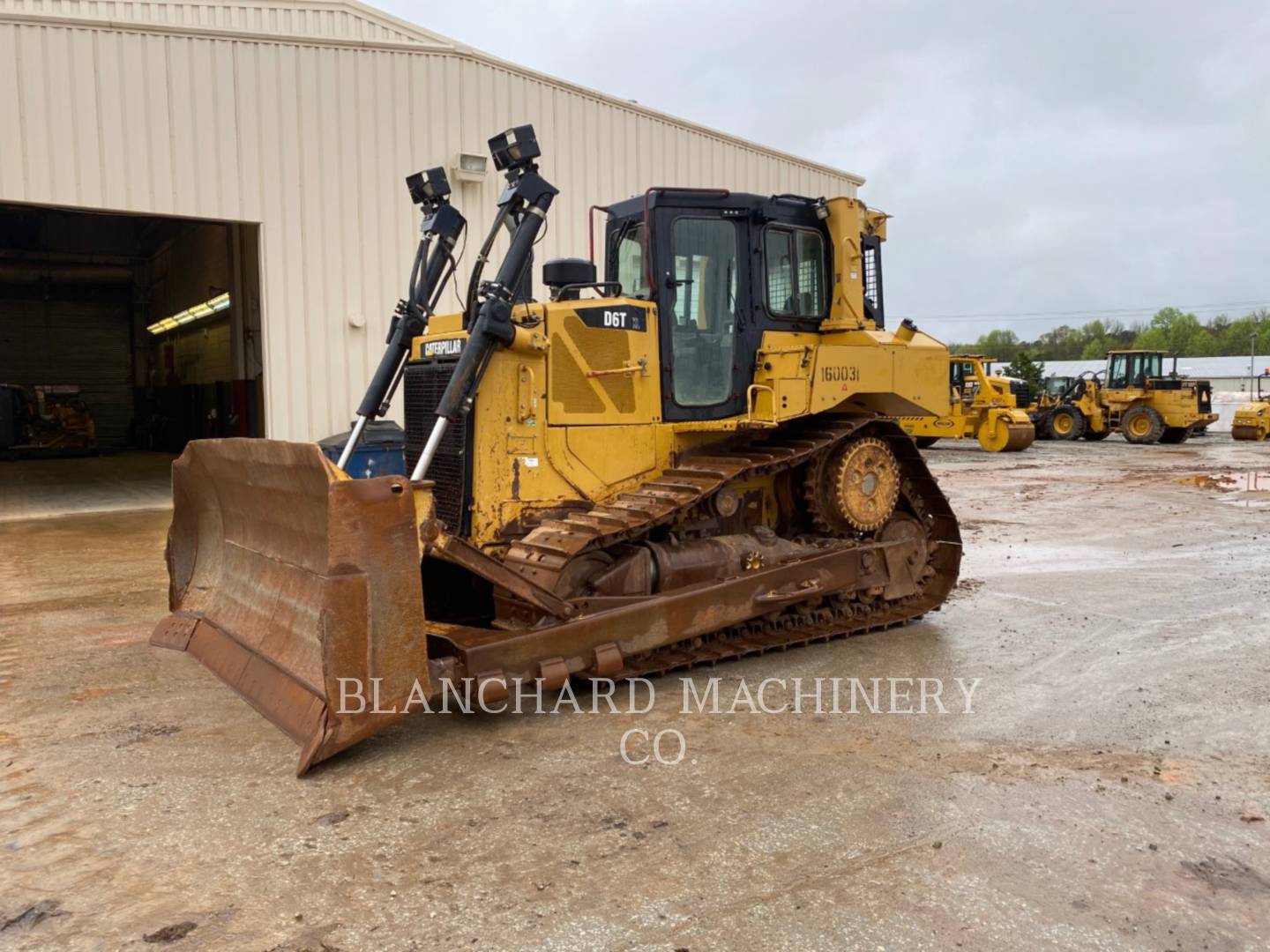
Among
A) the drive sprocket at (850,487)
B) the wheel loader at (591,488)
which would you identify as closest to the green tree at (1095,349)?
the drive sprocket at (850,487)

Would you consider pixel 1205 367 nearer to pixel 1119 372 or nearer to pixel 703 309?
pixel 1119 372

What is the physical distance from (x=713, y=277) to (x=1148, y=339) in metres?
99.4

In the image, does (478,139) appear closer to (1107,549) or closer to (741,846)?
(1107,549)

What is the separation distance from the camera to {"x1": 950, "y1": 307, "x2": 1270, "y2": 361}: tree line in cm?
8431

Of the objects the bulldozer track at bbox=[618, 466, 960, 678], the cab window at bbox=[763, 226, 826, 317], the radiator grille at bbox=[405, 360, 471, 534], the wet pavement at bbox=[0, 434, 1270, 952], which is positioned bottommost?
the wet pavement at bbox=[0, 434, 1270, 952]

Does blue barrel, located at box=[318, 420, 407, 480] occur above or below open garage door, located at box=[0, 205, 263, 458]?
below

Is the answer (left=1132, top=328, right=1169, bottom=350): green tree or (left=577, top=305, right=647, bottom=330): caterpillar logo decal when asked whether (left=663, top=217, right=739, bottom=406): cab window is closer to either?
(left=577, top=305, right=647, bottom=330): caterpillar logo decal

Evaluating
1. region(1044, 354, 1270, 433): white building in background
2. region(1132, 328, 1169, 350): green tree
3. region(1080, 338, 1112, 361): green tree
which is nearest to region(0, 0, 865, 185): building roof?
region(1044, 354, 1270, 433): white building in background

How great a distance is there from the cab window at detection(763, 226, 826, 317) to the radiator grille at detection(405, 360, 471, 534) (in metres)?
2.23

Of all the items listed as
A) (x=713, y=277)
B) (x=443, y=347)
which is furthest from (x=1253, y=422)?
(x=443, y=347)

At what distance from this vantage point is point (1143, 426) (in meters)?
29.4

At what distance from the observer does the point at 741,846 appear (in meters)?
3.53

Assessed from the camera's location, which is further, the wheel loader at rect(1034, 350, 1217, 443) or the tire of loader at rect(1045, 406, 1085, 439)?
the tire of loader at rect(1045, 406, 1085, 439)

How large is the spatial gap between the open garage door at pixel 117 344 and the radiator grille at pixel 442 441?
1466 centimetres
